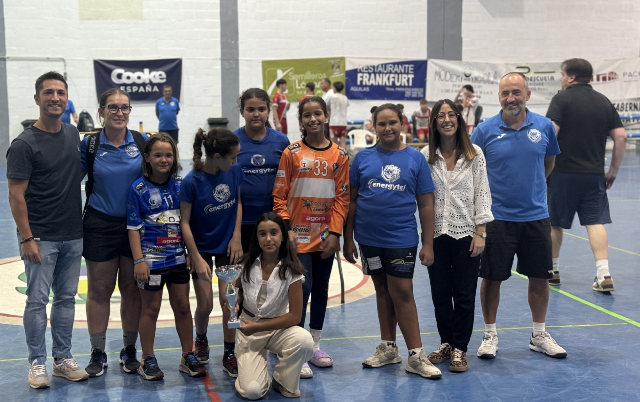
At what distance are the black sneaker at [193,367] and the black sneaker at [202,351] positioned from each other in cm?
15

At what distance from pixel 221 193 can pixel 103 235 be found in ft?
2.39

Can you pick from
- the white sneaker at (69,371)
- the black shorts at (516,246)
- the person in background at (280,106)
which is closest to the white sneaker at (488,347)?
the black shorts at (516,246)

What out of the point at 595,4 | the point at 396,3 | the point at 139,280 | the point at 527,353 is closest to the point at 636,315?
the point at 527,353

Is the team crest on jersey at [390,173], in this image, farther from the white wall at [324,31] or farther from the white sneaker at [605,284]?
the white wall at [324,31]

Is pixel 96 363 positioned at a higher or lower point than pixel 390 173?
lower

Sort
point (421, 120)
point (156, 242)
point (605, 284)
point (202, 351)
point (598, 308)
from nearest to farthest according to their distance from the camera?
point (156, 242) < point (202, 351) < point (598, 308) < point (605, 284) < point (421, 120)

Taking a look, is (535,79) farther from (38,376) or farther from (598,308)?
(38,376)

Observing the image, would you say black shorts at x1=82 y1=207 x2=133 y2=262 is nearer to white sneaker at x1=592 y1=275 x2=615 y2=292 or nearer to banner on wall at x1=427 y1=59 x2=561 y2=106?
white sneaker at x1=592 y1=275 x2=615 y2=292

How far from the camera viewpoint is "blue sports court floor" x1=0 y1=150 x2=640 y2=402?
3.88 metres

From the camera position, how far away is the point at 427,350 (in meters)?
4.58

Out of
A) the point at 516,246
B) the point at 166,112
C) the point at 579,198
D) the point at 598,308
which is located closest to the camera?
the point at 516,246

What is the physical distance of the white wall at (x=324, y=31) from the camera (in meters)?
17.4

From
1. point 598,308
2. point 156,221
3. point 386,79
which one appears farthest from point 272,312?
point 386,79

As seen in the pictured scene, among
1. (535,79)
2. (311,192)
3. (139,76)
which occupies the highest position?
(535,79)
